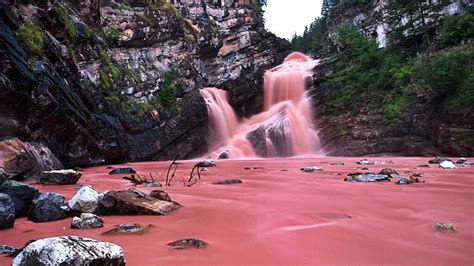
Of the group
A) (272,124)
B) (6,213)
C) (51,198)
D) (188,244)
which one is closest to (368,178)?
(188,244)

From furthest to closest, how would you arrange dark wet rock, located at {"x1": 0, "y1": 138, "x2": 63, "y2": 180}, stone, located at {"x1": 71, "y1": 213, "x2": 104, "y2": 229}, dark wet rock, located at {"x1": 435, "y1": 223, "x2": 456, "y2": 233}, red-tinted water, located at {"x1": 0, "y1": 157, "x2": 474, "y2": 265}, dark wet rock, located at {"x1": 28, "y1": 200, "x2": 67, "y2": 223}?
dark wet rock, located at {"x1": 0, "y1": 138, "x2": 63, "y2": 180}
dark wet rock, located at {"x1": 28, "y1": 200, "x2": 67, "y2": 223}
stone, located at {"x1": 71, "y1": 213, "x2": 104, "y2": 229}
dark wet rock, located at {"x1": 435, "y1": 223, "x2": 456, "y2": 233}
red-tinted water, located at {"x1": 0, "y1": 157, "x2": 474, "y2": 265}

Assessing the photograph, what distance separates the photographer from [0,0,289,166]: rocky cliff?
9.26m

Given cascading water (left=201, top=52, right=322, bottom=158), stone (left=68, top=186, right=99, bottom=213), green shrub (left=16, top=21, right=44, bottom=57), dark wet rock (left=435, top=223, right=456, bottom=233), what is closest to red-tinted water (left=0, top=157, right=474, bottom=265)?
dark wet rock (left=435, top=223, right=456, bottom=233)

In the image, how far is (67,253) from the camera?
154 centimetres

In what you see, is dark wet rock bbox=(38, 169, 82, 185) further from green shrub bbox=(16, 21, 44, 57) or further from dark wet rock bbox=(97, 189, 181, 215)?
green shrub bbox=(16, 21, 44, 57)

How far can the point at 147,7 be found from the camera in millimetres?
27375

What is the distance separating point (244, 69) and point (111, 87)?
15555mm

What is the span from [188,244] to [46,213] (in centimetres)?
160

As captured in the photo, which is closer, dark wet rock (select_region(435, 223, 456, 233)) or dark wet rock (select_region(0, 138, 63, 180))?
dark wet rock (select_region(435, 223, 456, 233))

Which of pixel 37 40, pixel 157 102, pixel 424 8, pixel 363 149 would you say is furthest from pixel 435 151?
pixel 37 40

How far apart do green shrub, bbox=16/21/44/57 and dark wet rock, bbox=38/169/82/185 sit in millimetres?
5475

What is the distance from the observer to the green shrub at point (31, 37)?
9.70 meters

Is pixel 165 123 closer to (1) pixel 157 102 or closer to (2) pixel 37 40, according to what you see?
(1) pixel 157 102

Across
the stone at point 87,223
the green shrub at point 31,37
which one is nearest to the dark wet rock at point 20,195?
the stone at point 87,223
